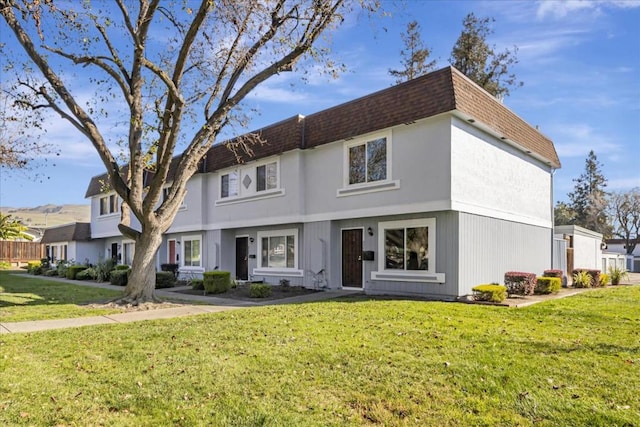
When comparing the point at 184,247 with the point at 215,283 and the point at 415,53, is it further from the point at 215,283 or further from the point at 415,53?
the point at 415,53

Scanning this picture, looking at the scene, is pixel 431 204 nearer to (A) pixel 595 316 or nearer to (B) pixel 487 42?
(A) pixel 595 316

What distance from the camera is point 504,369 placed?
5.48 meters

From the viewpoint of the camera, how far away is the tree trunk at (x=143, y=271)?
39.4 ft

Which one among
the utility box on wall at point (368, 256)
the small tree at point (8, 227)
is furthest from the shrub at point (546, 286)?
the small tree at point (8, 227)

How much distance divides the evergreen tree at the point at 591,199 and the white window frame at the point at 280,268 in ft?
178

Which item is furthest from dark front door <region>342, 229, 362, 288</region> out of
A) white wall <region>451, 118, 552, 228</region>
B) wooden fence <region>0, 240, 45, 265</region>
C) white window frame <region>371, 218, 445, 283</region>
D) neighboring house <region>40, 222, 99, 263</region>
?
wooden fence <region>0, 240, 45, 265</region>

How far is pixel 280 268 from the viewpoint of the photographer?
1772cm

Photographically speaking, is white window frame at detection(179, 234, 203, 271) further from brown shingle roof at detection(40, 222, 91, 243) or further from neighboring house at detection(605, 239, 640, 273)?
neighboring house at detection(605, 239, 640, 273)

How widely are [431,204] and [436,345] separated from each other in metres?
6.54

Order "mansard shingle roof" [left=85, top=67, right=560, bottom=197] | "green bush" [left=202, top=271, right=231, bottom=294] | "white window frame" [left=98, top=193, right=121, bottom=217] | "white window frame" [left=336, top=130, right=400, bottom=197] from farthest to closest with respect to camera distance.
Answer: "white window frame" [left=98, top=193, right=121, bottom=217], "green bush" [left=202, top=271, right=231, bottom=294], "white window frame" [left=336, top=130, right=400, bottom=197], "mansard shingle roof" [left=85, top=67, right=560, bottom=197]

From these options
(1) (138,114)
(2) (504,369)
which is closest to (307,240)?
(1) (138,114)

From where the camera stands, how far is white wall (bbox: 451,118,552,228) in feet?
41.9

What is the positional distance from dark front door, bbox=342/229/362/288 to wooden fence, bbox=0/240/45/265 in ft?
116

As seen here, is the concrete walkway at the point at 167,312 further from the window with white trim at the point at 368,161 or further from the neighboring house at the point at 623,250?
the neighboring house at the point at 623,250
